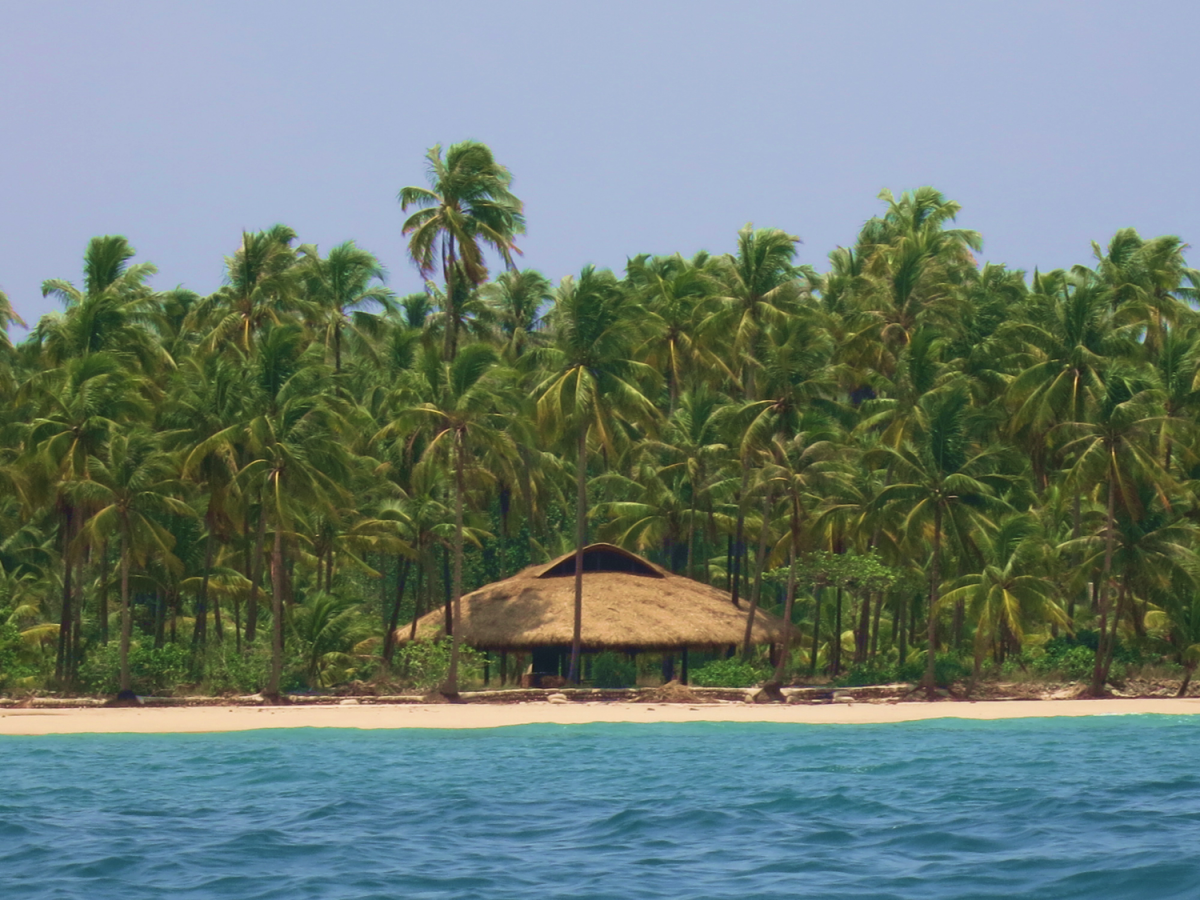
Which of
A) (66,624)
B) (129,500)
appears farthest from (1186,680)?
(66,624)

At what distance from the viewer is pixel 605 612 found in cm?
3944

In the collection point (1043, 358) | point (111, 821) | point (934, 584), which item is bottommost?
point (111, 821)

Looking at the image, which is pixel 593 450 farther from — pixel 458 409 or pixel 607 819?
pixel 607 819

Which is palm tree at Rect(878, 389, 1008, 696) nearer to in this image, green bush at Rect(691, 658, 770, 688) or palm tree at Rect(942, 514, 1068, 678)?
palm tree at Rect(942, 514, 1068, 678)

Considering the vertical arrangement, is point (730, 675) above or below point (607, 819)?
above

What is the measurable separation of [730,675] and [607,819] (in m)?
23.7

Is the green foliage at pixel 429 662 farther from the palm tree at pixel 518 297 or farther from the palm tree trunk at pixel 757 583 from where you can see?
the palm tree at pixel 518 297

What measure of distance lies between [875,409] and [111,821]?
113 feet

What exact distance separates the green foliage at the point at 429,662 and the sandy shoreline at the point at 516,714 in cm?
339

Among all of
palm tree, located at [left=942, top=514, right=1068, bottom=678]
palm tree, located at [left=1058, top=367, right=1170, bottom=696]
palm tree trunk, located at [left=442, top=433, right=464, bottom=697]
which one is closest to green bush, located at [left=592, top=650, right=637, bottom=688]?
palm tree trunk, located at [left=442, top=433, right=464, bottom=697]

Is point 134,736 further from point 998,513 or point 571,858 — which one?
point 998,513

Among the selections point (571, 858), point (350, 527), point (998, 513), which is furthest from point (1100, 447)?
point (571, 858)

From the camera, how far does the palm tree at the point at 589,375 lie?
126 ft

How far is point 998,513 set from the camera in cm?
4041
